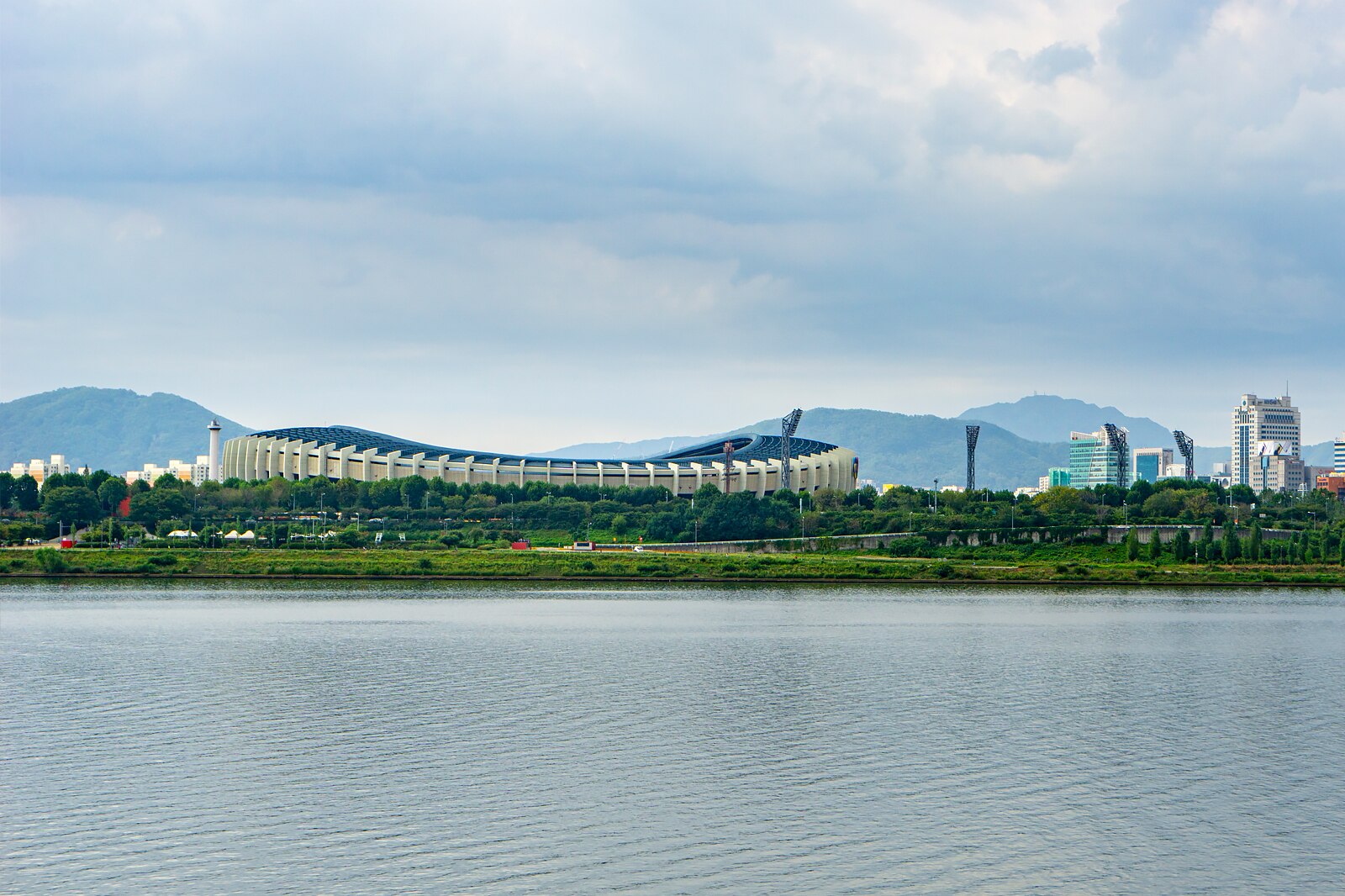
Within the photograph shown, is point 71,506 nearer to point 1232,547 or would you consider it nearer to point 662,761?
point 1232,547

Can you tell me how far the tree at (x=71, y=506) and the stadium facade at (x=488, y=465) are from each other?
2307cm

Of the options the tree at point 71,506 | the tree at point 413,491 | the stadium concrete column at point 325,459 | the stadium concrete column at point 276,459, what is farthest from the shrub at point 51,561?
the stadium concrete column at point 276,459

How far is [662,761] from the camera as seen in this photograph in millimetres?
22953

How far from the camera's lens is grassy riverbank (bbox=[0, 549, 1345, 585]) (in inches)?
2566

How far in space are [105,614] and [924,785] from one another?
33.5 m

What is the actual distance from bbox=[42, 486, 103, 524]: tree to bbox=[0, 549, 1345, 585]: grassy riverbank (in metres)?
16.5

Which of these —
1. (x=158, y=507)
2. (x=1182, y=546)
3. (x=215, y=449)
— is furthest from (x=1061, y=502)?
(x=215, y=449)

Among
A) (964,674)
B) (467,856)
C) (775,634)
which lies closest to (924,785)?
(467,856)

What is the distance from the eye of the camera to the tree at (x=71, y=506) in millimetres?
84500

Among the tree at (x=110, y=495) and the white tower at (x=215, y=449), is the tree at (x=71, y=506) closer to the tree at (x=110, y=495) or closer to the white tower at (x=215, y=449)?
the tree at (x=110, y=495)

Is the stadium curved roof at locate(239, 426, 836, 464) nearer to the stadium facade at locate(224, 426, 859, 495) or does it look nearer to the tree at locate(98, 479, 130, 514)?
the stadium facade at locate(224, 426, 859, 495)

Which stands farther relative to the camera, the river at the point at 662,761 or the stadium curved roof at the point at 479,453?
the stadium curved roof at the point at 479,453

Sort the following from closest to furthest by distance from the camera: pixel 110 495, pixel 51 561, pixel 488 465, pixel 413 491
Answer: pixel 51 561, pixel 110 495, pixel 413 491, pixel 488 465

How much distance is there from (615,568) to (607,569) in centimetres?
46
